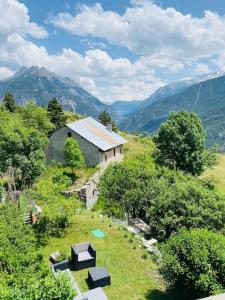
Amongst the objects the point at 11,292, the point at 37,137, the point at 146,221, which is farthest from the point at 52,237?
the point at 37,137

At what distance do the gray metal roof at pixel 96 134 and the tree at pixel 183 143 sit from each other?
901cm

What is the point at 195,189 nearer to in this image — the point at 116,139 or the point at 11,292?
the point at 11,292

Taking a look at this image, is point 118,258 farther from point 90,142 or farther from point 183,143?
point 183,143

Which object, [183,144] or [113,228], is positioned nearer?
[113,228]

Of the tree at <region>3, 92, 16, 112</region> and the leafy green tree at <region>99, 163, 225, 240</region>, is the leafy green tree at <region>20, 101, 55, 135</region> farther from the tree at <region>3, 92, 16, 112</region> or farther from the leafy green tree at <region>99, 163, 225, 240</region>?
the leafy green tree at <region>99, 163, 225, 240</region>

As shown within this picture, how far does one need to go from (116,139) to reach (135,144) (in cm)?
2415

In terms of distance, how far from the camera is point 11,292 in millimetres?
15227

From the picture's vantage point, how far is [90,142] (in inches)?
2270

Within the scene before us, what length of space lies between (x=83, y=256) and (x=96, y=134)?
37396 millimetres

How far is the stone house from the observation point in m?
57.9

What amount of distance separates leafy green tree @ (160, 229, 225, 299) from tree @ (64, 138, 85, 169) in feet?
107

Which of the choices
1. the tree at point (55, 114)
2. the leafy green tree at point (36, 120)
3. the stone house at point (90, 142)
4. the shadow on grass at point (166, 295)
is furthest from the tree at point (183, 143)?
the shadow on grass at point (166, 295)

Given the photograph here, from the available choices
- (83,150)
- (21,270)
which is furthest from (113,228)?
(83,150)

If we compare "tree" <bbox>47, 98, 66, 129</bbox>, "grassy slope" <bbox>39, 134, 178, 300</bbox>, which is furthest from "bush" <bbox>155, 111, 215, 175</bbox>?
"tree" <bbox>47, 98, 66, 129</bbox>
